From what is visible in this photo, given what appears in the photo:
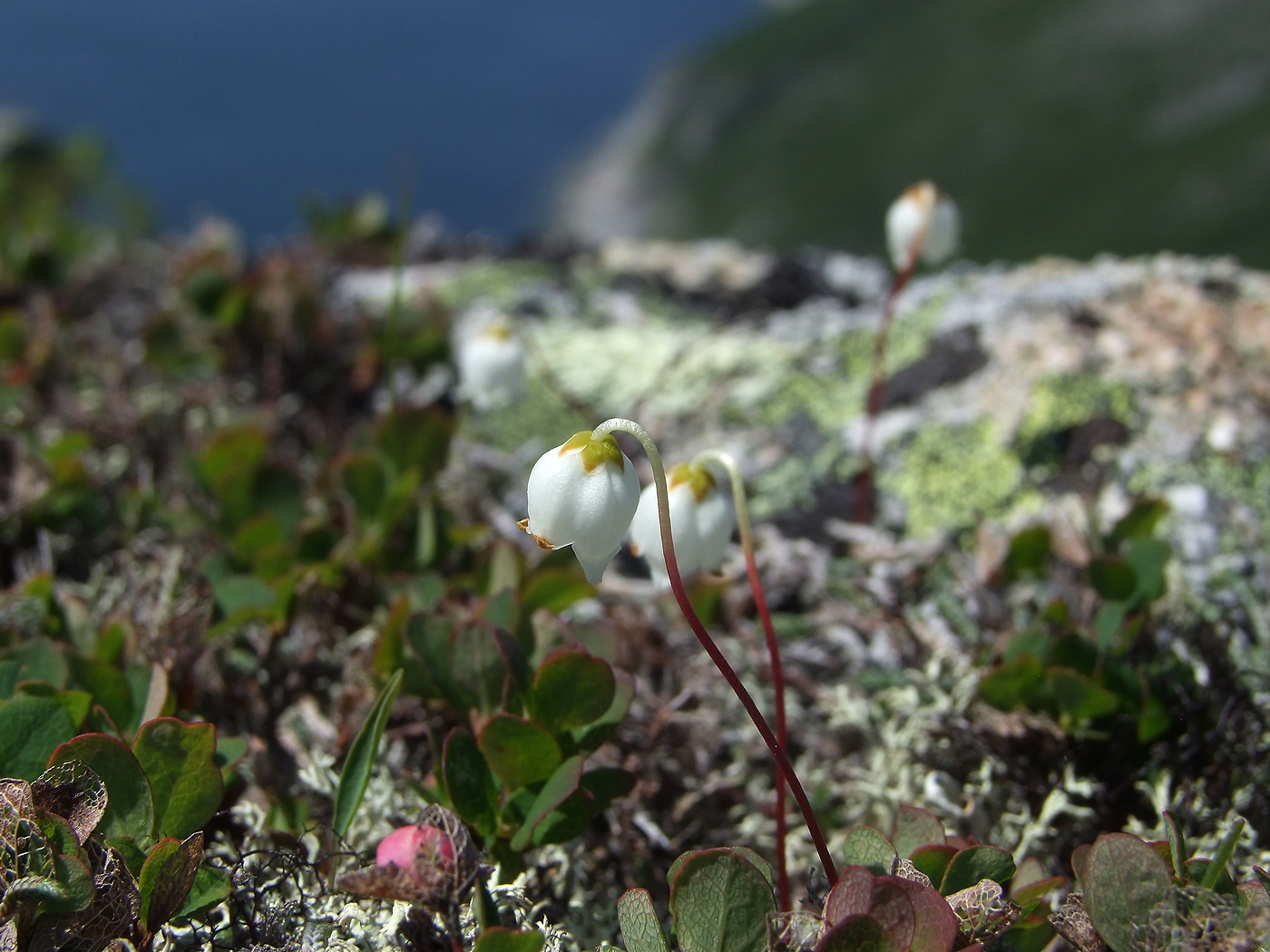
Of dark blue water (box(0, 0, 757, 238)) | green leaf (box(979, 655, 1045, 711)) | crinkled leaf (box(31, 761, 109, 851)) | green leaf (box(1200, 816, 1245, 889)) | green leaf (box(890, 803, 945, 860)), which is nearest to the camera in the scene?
green leaf (box(1200, 816, 1245, 889))

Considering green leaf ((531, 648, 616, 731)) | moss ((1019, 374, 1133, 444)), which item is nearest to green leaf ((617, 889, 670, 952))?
green leaf ((531, 648, 616, 731))

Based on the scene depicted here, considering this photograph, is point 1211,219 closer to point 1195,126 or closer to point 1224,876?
point 1195,126

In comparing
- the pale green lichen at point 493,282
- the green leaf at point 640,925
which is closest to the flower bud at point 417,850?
the green leaf at point 640,925

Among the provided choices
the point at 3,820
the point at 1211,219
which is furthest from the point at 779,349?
the point at 1211,219

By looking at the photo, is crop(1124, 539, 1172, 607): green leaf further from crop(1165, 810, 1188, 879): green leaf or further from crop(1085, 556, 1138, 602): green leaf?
crop(1165, 810, 1188, 879): green leaf

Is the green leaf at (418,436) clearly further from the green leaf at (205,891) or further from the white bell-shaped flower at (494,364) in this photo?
the green leaf at (205,891)

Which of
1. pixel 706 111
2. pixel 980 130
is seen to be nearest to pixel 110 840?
pixel 980 130
